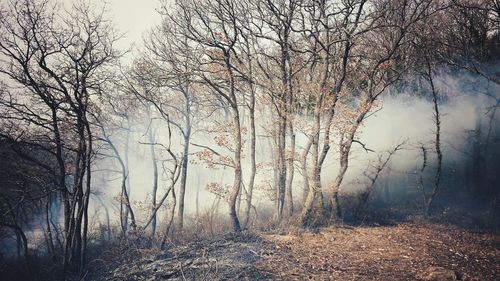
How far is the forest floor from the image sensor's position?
7344 mm

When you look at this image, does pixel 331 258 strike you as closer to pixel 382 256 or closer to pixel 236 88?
pixel 382 256

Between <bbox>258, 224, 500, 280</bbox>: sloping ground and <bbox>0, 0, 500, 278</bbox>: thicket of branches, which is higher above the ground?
<bbox>0, 0, 500, 278</bbox>: thicket of branches

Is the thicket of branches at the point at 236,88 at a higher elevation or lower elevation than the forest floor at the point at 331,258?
higher

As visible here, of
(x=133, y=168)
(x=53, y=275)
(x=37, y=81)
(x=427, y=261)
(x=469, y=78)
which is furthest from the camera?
(x=133, y=168)

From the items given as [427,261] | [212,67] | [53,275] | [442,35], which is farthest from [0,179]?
[442,35]

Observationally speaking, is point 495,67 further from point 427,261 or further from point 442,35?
point 427,261

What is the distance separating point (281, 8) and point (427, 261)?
1189cm

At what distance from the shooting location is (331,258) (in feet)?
28.0

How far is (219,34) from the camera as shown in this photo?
44.2ft

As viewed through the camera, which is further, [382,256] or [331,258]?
[382,256]

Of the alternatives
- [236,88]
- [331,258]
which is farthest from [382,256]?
[236,88]

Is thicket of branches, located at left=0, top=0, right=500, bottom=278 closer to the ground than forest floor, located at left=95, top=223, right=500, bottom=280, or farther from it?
farther from it

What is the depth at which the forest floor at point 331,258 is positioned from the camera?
7344 millimetres

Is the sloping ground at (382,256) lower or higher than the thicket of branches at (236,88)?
lower
